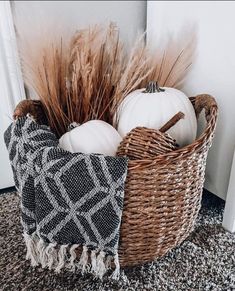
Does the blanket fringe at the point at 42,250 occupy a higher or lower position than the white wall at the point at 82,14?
lower

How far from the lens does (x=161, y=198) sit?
64cm

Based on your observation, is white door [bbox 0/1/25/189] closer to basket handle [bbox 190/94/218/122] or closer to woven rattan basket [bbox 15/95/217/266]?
woven rattan basket [bbox 15/95/217/266]

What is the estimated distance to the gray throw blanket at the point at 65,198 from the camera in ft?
1.91

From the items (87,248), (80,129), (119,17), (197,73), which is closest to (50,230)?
(87,248)

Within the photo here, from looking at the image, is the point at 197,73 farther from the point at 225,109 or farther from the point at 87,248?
the point at 87,248

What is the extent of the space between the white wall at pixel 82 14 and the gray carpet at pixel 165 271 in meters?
0.63

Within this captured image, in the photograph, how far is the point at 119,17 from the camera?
1044 millimetres

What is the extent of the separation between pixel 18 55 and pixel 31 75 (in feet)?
0.50

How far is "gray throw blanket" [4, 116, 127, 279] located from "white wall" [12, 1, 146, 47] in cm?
36

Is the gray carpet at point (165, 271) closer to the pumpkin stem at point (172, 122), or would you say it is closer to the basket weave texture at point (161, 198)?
the basket weave texture at point (161, 198)

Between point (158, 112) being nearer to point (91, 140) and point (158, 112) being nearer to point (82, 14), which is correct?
point (91, 140)

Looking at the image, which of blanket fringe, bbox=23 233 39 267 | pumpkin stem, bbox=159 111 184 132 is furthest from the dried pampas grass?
blanket fringe, bbox=23 233 39 267

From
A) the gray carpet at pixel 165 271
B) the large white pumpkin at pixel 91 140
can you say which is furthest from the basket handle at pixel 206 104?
the gray carpet at pixel 165 271

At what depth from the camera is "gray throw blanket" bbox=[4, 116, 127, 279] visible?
0.58 metres
